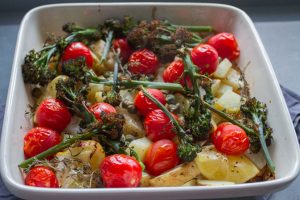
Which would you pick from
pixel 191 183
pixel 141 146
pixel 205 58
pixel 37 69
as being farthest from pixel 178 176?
Result: pixel 37 69

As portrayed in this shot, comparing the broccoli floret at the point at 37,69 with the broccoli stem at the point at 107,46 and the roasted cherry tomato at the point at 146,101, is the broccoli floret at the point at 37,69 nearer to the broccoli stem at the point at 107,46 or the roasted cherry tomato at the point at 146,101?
the broccoli stem at the point at 107,46

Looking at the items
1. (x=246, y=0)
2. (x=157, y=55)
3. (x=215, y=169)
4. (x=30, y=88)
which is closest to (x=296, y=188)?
(x=215, y=169)

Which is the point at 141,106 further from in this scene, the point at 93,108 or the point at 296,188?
the point at 296,188

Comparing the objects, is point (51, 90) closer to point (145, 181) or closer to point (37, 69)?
point (37, 69)

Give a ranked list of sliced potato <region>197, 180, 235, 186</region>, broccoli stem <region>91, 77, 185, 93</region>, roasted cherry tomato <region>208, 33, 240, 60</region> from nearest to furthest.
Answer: sliced potato <region>197, 180, 235, 186</region> → broccoli stem <region>91, 77, 185, 93</region> → roasted cherry tomato <region>208, 33, 240, 60</region>

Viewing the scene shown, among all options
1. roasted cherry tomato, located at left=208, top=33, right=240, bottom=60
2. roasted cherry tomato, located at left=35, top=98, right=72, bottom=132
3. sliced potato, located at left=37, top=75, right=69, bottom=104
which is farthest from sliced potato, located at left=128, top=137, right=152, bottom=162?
roasted cherry tomato, located at left=208, top=33, right=240, bottom=60

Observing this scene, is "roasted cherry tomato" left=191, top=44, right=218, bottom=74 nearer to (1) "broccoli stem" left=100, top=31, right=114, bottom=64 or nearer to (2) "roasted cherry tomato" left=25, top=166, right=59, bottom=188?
(1) "broccoli stem" left=100, top=31, right=114, bottom=64

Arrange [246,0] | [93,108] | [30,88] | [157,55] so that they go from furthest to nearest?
[246,0]
[157,55]
[30,88]
[93,108]

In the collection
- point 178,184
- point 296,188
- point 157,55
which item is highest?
point 157,55
